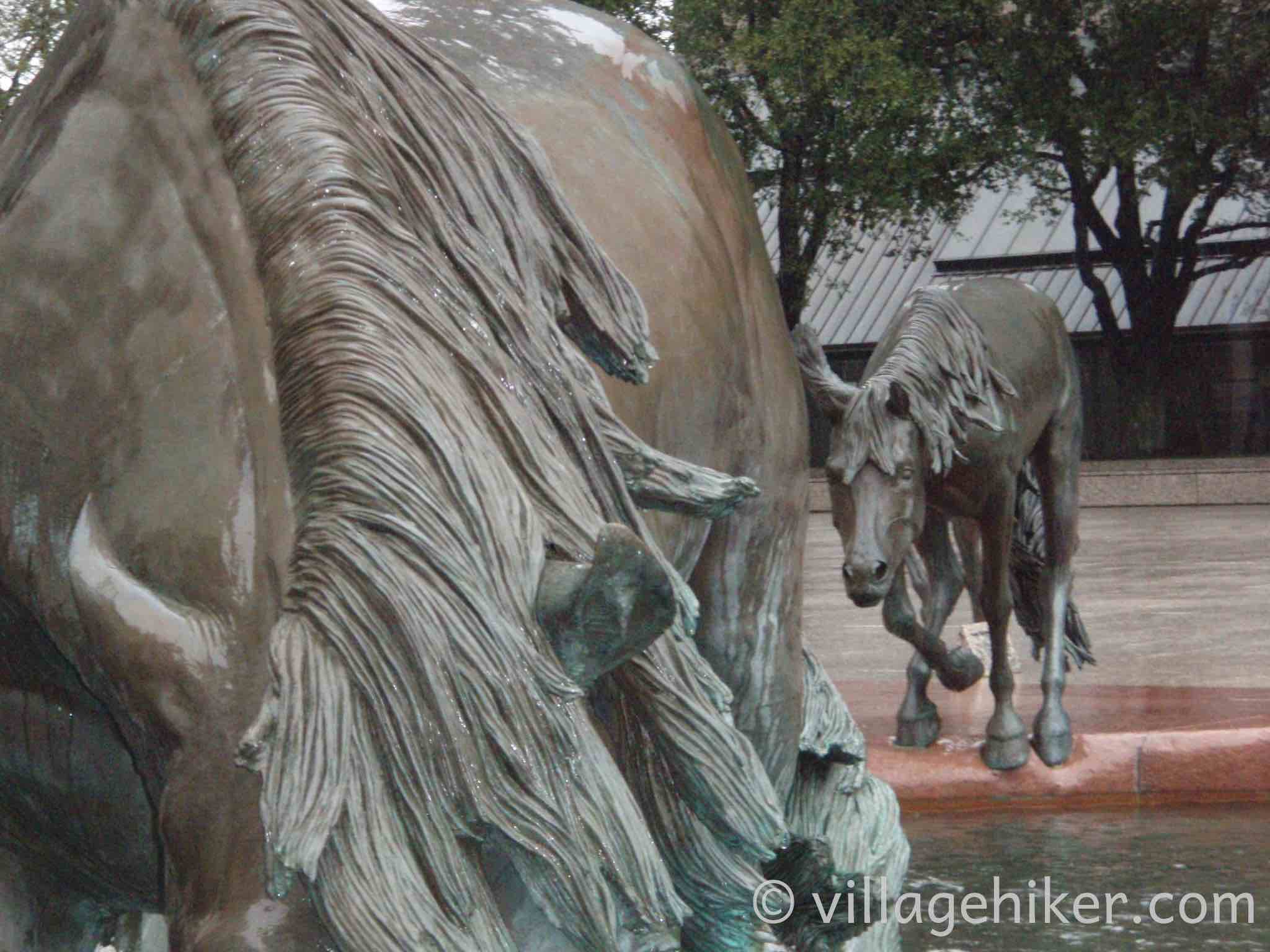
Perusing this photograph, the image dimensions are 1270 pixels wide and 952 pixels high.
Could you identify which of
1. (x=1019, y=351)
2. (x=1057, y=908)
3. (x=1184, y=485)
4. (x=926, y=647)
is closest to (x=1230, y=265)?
(x=1184, y=485)

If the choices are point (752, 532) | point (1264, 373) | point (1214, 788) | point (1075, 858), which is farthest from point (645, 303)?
point (1264, 373)

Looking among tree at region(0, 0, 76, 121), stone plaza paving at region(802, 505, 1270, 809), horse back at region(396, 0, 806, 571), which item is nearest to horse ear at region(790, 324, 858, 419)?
stone plaza paving at region(802, 505, 1270, 809)

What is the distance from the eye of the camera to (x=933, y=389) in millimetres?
6316

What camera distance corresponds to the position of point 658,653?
57.4 inches

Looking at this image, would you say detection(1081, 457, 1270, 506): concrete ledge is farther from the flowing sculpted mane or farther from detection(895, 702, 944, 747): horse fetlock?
the flowing sculpted mane

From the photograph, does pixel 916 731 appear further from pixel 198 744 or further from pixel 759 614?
pixel 198 744

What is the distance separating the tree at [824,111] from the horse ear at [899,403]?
1456 cm

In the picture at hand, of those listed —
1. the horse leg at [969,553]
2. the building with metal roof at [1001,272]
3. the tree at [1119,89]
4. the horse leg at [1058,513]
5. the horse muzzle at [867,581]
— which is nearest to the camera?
the horse muzzle at [867,581]

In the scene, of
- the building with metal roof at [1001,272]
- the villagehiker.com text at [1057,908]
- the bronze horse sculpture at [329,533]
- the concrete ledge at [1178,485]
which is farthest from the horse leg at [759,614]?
the building with metal roof at [1001,272]

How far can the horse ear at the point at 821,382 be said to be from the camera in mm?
6230

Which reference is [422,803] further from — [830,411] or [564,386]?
[830,411]

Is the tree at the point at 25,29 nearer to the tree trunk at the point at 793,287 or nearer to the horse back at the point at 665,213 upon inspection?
the horse back at the point at 665,213

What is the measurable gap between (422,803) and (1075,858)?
4.66m

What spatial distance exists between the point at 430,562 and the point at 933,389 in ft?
17.1
